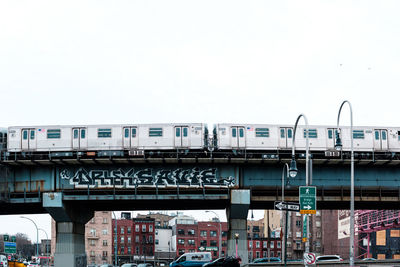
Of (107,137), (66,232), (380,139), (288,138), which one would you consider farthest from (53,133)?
(380,139)

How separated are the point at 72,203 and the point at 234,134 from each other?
1830 cm

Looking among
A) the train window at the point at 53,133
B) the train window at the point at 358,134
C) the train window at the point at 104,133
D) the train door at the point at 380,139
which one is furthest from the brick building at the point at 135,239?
the train door at the point at 380,139

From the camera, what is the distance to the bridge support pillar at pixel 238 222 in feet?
179

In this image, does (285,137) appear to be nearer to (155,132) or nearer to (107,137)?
(155,132)

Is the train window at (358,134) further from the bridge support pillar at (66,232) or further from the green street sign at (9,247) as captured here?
the green street sign at (9,247)

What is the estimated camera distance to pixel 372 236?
12050 centimetres

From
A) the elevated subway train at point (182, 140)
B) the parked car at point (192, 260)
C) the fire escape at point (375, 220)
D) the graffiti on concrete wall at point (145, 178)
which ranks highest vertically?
the elevated subway train at point (182, 140)

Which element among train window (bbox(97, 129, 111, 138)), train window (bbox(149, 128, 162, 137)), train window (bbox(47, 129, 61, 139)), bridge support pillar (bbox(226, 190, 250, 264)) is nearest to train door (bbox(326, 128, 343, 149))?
bridge support pillar (bbox(226, 190, 250, 264))

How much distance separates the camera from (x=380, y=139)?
5428cm

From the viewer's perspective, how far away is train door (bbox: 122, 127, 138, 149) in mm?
53156

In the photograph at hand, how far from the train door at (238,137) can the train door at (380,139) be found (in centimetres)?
1277

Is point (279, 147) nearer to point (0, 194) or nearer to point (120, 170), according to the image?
point (120, 170)

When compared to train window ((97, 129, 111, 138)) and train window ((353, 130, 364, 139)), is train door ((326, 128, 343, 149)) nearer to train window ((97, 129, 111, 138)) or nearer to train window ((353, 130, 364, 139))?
A: train window ((353, 130, 364, 139))

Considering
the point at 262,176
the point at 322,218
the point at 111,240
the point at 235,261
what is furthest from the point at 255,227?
the point at 235,261
